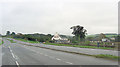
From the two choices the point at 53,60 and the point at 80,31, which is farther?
the point at 80,31

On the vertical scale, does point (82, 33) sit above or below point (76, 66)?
above

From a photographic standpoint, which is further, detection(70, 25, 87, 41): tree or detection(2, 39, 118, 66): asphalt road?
detection(70, 25, 87, 41): tree

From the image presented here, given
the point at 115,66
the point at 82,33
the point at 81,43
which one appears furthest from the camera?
the point at 82,33

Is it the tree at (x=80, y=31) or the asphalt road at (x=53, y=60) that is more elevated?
the tree at (x=80, y=31)

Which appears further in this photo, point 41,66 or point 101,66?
point 41,66

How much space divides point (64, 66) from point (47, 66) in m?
1.15

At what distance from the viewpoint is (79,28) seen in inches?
2756

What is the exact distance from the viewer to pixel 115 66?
28.1 ft

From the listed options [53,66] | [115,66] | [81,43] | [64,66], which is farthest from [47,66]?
[81,43]

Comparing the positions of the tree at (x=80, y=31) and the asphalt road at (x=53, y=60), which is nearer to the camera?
the asphalt road at (x=53, y=60)

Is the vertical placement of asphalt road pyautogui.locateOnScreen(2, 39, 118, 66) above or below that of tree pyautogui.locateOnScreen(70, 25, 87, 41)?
below

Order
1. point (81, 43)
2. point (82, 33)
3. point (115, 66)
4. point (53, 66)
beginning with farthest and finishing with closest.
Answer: point (82, 33), point (81, 43), point (53, 66), point (115, 66)

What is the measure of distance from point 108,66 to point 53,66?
3485 millimetres

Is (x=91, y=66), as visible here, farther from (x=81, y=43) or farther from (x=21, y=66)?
(x=81, y=43)
